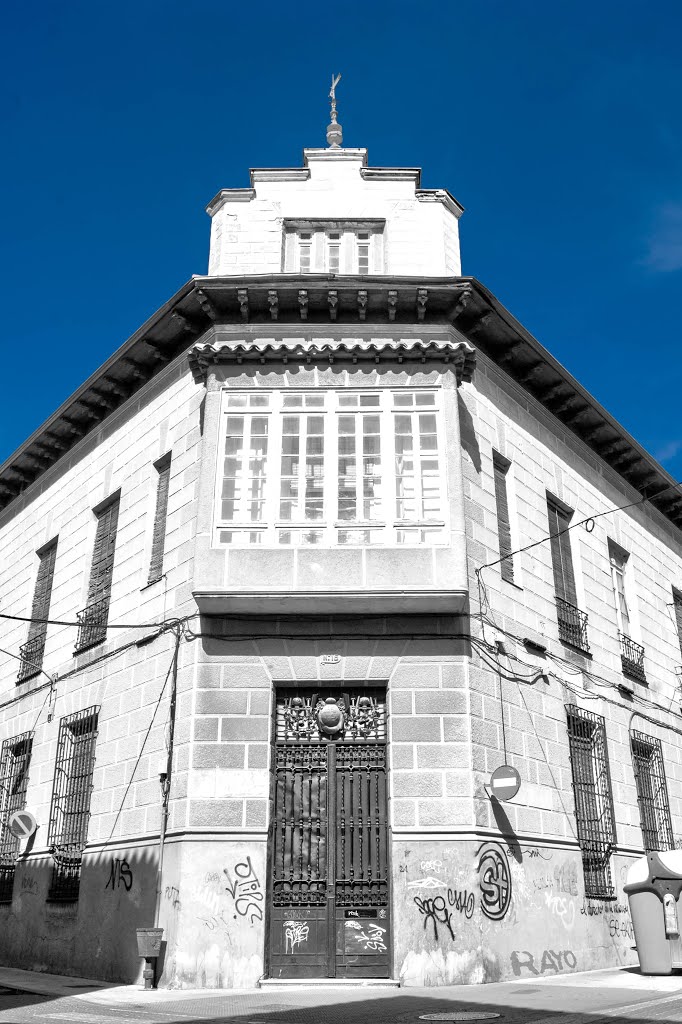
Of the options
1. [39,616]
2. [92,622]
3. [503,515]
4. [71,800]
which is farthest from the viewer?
[39,616]

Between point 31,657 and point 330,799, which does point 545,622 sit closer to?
point 330,799

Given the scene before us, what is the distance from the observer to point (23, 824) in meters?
14.8

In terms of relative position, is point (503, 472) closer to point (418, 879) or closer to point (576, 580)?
point (576, 580)

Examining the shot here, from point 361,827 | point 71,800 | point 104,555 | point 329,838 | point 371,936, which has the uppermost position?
point 104,555

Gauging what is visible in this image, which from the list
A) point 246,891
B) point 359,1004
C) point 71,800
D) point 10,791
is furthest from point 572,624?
point 10,791

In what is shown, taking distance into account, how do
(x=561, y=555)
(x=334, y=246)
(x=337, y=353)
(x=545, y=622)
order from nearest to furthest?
(x=337, y=353) → (x=545, y=622) → (x=334, y=246) → (x=561, y=555)

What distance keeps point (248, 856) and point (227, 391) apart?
20.6 feet

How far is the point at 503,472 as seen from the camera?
15102mm

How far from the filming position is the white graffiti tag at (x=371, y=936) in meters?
11.2

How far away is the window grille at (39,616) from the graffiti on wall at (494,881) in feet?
28.5

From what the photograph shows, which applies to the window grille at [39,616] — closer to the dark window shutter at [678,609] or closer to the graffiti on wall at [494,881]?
the graffiti on wall at [494,881]

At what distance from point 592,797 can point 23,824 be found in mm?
8958

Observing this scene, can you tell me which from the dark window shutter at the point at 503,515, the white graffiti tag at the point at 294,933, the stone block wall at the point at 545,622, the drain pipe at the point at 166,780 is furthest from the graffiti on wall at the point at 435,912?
the dark window shutter at the point at 503,515

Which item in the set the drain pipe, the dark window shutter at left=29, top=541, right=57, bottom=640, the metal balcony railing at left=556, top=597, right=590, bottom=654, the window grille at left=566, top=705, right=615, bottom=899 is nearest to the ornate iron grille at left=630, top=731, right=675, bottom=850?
the window grille at left=566, top=705, right=615, bottom=899
